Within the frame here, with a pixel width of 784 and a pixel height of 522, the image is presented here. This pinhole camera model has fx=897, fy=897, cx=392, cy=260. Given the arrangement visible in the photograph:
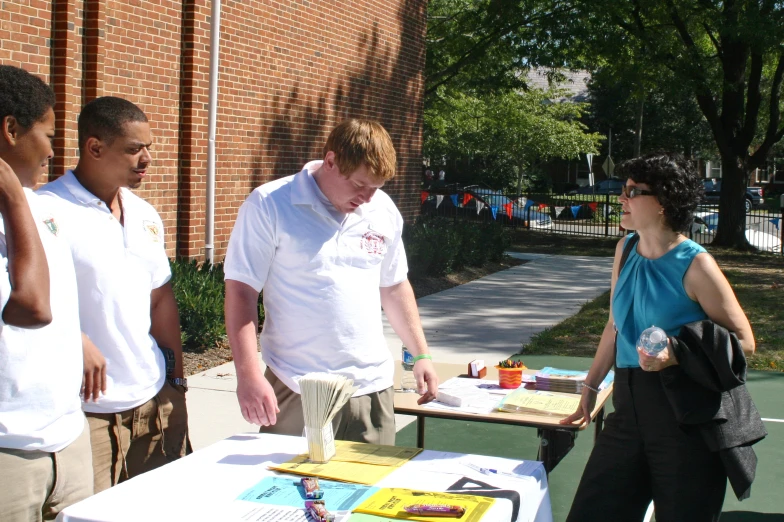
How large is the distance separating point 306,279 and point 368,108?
39.0 ft

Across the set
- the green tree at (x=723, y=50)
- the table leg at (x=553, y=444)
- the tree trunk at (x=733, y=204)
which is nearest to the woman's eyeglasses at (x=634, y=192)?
the table leg at (x=553, y=444)

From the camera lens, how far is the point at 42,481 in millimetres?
2475

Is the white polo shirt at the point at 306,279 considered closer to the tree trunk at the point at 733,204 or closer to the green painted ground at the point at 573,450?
the green painted ground at the point at 573,450

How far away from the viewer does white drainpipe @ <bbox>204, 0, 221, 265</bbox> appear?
34.3 ft

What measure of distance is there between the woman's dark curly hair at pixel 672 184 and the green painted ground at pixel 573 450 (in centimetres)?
211

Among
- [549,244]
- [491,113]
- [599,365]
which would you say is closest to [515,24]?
[549,244]

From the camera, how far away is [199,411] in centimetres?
676

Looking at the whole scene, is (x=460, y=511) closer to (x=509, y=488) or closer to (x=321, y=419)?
(x=509, y=488)

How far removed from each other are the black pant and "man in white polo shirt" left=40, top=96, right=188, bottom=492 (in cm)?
161

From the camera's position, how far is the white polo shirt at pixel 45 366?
92.4 inches

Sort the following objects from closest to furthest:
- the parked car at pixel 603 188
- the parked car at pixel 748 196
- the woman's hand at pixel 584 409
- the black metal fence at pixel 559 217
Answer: the woman's hand at pixel 584 409
the black metal fence at pixel 559 217
the parked car at pixel 748 196
the parked car at pixel 603 188

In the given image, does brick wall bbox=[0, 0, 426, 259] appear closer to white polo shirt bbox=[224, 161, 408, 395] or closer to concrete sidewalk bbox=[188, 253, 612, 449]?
concrete sidewalk bbox=[188, 253, 612, 449]

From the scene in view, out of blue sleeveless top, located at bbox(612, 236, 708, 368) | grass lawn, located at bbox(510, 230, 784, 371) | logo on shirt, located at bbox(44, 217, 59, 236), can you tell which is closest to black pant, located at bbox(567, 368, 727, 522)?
blue sleeveless top, located at bbox(612, 236, 708, 368)

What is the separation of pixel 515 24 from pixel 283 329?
17697 millimetres
